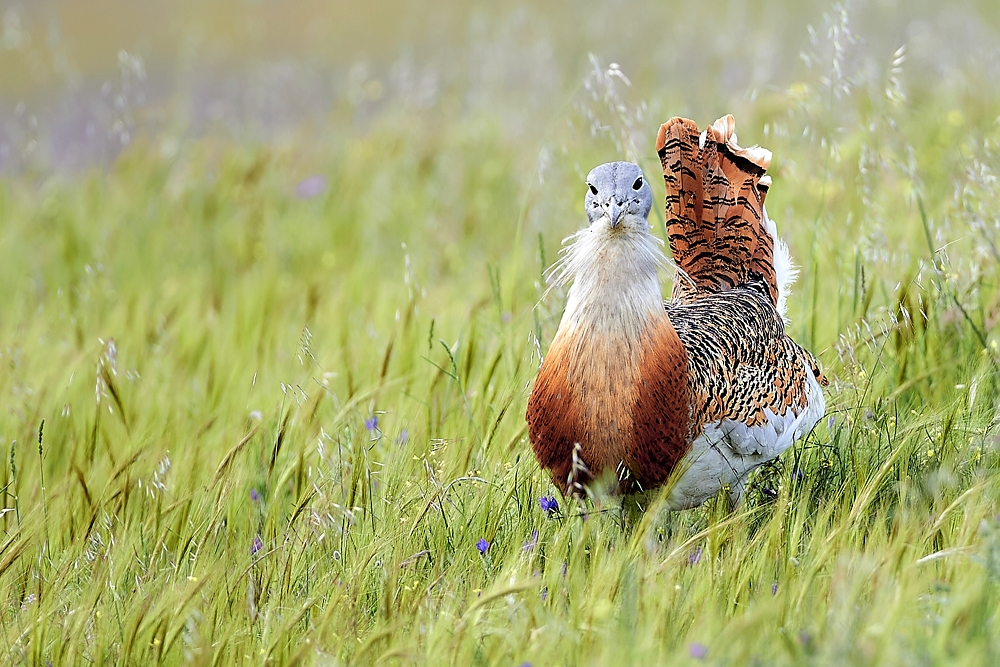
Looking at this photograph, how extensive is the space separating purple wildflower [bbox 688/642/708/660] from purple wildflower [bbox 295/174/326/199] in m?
4.04

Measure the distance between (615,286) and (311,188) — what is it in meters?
3.31

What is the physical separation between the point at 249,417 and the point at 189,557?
2.55ft

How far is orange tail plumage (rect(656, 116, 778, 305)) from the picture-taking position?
319cm

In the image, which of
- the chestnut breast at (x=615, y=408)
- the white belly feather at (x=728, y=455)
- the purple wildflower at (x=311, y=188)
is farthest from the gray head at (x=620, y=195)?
the purple wildflower at (x=311, y=188)

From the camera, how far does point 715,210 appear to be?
126 inches

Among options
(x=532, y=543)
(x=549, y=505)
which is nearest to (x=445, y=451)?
(x=549, y=505)

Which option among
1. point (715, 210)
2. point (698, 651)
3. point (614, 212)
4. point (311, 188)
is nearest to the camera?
point (698, 651)

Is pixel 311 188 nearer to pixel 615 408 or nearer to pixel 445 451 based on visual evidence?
pixel 445 451

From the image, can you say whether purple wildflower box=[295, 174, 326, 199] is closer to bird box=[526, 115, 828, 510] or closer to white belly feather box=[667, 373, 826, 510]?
bird box=[526, 115, 828, 510]

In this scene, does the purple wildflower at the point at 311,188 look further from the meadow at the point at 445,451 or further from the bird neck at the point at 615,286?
the bird neck at the point at 615,286

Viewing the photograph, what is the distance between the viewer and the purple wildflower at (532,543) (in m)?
2.14

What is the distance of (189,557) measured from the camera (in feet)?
7.57

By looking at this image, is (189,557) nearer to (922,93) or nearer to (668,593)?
(668,593)

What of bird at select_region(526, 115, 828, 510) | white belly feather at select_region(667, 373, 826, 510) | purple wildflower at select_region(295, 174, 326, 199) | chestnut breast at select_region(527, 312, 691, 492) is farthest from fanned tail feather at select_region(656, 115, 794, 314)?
purple wildflower at select_region(295, 174, 326, 199)
